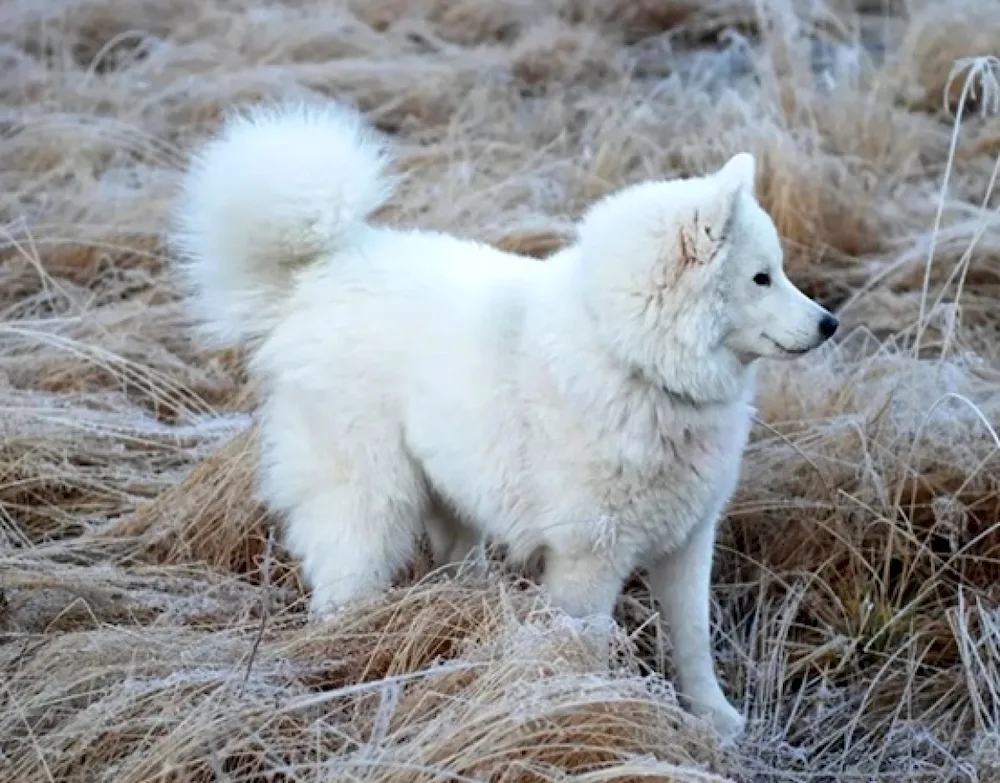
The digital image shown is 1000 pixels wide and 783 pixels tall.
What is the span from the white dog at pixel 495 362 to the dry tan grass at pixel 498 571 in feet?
0.51

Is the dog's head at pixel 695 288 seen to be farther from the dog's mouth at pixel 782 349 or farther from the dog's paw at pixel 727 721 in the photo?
the dog's paw at pixel 727 721

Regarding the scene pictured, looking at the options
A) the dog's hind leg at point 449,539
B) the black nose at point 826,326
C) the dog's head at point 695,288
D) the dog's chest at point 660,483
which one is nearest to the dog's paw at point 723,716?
the dog's chest at point 660,483

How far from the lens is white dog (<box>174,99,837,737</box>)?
2.60 metres

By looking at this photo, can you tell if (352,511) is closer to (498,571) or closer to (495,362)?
(498,571)

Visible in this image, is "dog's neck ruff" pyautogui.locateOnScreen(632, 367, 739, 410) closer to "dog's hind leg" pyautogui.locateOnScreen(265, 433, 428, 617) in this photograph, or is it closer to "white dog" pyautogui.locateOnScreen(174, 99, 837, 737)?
"white dog" pyautogui.locateOnScreen(174, 99, 837, 737)

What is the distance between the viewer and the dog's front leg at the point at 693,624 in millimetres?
2865

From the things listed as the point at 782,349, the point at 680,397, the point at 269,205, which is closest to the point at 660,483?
the point at 680,397

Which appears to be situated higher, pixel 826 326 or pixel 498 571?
pixel 826 326

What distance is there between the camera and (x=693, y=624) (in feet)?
9.49

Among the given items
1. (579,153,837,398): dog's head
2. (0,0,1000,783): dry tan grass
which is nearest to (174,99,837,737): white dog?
(579,153,837,398): dog's head

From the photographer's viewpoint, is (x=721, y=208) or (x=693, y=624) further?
(x=693, y=624)

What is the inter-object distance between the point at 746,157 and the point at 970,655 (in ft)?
3.47

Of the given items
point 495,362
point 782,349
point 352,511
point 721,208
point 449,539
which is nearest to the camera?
point 721,208

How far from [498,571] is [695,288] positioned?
0.68 meters
